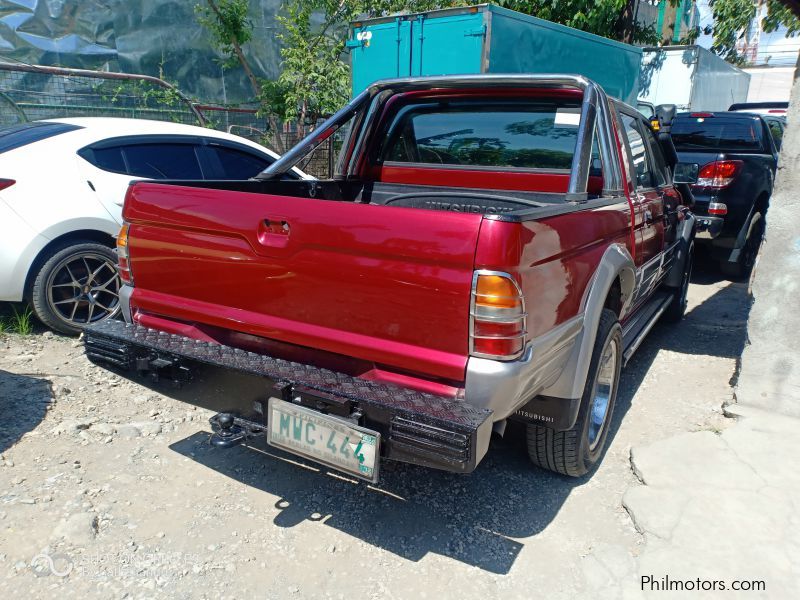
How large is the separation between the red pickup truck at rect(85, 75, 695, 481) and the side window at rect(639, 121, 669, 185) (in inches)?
31.2

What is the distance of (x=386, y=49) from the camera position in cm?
752

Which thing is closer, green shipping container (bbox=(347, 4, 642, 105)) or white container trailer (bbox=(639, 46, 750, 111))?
green shipping container (bbox=(347, 4, 642, 105))

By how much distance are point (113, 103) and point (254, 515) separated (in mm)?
7787

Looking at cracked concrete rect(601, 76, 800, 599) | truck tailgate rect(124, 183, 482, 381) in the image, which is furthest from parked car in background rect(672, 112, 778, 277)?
truck tailgate rect(124, 183, 482, 381)

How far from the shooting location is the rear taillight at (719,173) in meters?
6.22

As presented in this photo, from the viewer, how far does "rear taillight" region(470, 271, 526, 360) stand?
6.45ft

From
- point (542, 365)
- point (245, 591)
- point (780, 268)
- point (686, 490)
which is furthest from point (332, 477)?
point (780, 268)

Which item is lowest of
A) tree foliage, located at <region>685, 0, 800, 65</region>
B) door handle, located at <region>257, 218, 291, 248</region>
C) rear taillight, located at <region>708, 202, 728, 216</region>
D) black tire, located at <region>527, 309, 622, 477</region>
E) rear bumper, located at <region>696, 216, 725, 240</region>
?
black tire, located at <region>527, 309, 622, 477</region>

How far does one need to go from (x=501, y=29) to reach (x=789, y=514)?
582 centimetres

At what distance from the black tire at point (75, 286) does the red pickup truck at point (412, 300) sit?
1689 mm

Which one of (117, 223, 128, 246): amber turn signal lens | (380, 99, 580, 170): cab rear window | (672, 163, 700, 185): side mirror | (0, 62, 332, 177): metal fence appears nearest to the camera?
(117, 223, 128, 246): amber turn signal lens

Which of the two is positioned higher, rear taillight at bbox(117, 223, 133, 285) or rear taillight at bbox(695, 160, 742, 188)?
rear taillight at bbox(695, 160, 742, 188)

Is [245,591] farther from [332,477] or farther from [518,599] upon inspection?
[518,599]

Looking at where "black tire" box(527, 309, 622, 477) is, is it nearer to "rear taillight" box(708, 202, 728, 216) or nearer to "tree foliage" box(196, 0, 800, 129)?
"rear taillight" box(708, 202, 728, 216)
